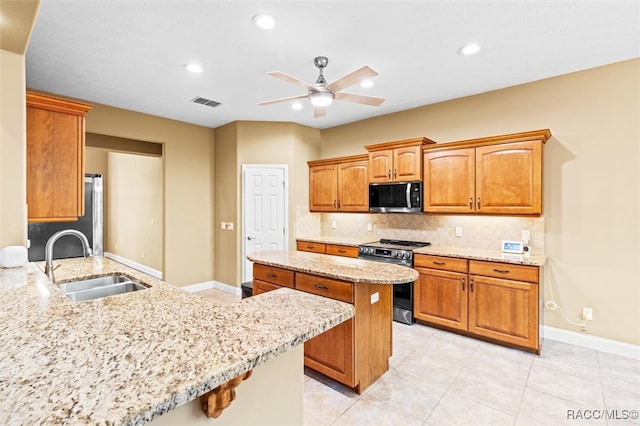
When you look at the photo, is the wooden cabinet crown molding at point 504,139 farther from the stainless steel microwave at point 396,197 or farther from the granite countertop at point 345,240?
the granite countertop at point 345,240

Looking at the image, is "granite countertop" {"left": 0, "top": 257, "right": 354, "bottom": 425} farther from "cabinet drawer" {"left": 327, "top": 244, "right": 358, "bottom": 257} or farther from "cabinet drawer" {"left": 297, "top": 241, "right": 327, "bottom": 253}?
"cabinet drawer" {"left": 297, "top": 241, "right": 327, "bottom": 253}

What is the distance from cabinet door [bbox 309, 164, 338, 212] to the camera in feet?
16.6

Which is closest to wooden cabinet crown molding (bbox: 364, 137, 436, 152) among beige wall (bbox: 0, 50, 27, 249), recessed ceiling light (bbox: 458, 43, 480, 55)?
recessed ceiling light (bbox: 458, 43, 480, 55)

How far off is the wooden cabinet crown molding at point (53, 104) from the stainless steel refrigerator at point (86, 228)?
5018 mm

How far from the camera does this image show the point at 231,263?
5266 mm

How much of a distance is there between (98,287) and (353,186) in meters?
3.42

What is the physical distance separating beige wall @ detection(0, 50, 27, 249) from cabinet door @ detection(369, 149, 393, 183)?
11.8ft

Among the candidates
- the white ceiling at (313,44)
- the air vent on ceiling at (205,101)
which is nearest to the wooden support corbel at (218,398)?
the white ceiling at (313,44)

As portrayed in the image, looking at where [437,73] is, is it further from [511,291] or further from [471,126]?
[511,291]

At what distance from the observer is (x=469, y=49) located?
286cm

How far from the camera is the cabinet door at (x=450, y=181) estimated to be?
365cm

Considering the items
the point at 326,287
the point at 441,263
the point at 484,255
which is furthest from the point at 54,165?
the point at 484,255

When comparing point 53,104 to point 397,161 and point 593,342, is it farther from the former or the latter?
point 593,342

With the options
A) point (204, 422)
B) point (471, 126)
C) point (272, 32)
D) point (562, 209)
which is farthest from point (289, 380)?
point (471, 126)
